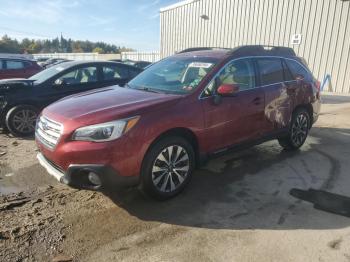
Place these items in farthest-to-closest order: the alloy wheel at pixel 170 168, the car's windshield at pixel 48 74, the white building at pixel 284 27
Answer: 1. the white building at pixel 284 27
2. the car's windshield at pixel 48 74
3. the alloy wheel at pixel 170 168

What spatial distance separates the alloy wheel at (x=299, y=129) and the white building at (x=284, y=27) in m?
9.39

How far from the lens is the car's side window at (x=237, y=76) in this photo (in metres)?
4.19

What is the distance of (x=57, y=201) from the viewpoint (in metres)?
3.96

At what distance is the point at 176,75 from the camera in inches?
179

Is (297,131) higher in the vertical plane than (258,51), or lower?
lower

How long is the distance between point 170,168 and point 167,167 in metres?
0.05

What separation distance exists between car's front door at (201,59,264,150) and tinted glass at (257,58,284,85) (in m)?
0.22

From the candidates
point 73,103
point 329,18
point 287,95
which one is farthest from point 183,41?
point 73,103

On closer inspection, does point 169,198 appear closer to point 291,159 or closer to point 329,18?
point 291,159

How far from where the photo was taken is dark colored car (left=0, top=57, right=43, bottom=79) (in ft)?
38.9

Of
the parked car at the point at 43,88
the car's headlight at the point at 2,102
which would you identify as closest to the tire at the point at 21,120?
the parked car at the point at 43,88

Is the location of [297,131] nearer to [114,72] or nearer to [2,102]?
[114,72]

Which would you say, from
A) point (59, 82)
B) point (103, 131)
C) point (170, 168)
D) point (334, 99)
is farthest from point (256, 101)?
point (334, 99)

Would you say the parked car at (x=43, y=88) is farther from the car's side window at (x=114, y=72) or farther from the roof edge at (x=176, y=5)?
the roof edge at (x=176, y=5)
